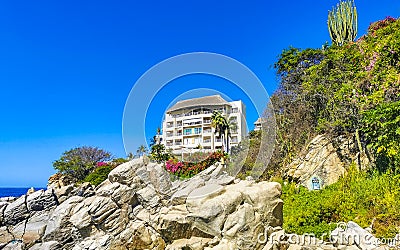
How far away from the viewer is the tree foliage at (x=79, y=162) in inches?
854

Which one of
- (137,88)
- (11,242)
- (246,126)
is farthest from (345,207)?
(11,242)

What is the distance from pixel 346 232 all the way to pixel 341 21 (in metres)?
14.8

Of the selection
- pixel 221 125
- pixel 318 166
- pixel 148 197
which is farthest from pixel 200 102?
pixel 318 166

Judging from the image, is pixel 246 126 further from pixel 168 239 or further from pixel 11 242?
pixel 11 242

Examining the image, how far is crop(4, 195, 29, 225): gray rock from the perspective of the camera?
11.7 meters

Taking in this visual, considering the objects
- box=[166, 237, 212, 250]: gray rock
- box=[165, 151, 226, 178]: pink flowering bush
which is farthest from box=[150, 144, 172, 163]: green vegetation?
box=[166, 237, 212, 250]: gray rock

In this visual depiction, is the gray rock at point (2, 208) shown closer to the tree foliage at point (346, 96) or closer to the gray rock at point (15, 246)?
the gray rock at point (15, 246)

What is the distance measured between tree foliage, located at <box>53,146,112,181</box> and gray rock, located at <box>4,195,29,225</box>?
31.5 feet

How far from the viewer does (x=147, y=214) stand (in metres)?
10.1

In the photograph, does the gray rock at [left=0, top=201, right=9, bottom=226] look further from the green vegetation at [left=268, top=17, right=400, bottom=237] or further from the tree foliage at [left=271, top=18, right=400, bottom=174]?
the tree foliage at [left=271, top=18, right=400, bottom=174]

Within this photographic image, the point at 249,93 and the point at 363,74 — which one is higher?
the point at 363,74

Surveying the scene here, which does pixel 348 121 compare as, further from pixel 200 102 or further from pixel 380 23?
pixel 200 102

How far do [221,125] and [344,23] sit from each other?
12.4 metres

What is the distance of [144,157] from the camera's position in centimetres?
1127
